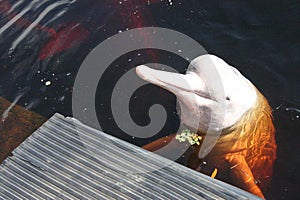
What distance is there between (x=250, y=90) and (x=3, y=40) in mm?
4317

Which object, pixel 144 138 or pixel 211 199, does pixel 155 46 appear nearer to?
pixel 144 138

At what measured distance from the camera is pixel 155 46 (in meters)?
6.48

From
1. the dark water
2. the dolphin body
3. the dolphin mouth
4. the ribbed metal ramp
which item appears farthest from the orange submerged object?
the ribbed metal ramp

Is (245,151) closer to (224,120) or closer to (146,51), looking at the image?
(224,120)

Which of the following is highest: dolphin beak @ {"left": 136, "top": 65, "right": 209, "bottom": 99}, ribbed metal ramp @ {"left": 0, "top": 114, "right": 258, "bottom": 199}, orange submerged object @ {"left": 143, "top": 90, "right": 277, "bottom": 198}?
dolphin beak @ {"left": 136, "top": 65, "right": 209, "bottom": 99}

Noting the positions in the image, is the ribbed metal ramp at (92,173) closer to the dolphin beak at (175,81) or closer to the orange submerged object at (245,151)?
the dolphin beak at (175,81)

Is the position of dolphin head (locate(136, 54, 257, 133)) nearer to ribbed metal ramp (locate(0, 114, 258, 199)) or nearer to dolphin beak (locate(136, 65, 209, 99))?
dolphin beak (locate(136, 65, 209, 99))

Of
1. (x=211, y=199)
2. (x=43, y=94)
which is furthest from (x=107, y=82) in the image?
(x=211, y=199)

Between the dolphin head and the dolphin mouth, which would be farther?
the dolphin head

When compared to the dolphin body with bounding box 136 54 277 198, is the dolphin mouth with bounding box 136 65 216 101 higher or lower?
higher

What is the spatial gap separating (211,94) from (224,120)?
36cm

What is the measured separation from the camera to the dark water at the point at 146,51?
5.46 m

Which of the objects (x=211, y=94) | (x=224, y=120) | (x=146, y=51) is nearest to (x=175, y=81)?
(x=211, y=94)

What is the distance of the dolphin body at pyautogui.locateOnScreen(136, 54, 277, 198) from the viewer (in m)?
4.47
